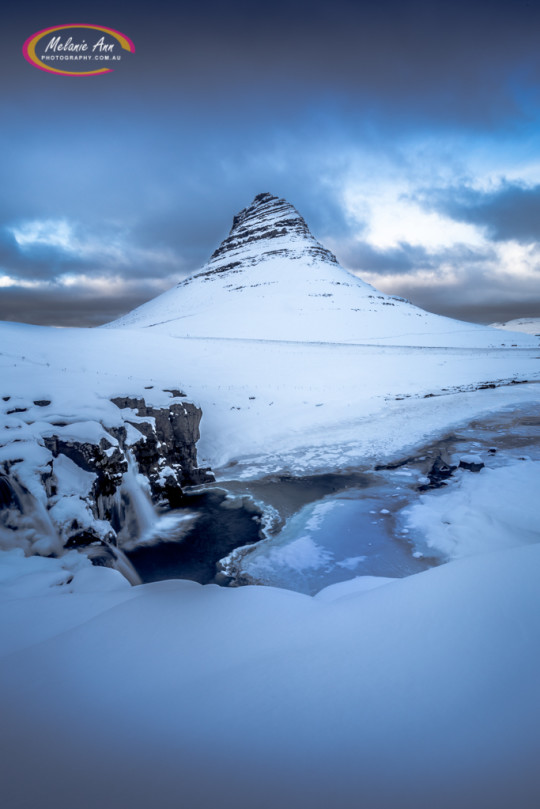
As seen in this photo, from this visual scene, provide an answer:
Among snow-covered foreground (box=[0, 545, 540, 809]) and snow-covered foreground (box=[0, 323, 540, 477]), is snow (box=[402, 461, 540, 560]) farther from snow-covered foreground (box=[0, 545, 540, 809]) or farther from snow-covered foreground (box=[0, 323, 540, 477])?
snow-covered foreground (box=[0, 323, 540, 477])

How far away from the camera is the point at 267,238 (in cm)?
11138

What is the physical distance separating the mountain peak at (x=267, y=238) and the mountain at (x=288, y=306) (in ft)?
1.25

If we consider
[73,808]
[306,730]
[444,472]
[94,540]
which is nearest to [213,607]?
[306,730]

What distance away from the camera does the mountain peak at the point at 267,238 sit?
96.4 meters

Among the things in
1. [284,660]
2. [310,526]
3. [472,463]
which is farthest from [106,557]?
[472,463]

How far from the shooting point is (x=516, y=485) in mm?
8492

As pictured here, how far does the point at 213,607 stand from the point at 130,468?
7.03 metres

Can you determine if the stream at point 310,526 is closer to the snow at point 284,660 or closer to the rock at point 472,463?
the snow at point 284,660

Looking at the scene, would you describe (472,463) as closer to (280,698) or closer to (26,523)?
(280,698)

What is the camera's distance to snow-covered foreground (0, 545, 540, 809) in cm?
184

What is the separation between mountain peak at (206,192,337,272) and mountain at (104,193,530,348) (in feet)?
1.25

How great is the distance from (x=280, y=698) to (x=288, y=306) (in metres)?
64.6

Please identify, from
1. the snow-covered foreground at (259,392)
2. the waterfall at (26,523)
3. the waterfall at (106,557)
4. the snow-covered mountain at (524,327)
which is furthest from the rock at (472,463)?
the snow-covered mountain at (524,327)

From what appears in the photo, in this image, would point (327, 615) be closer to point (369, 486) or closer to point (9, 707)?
point (9, 707)
